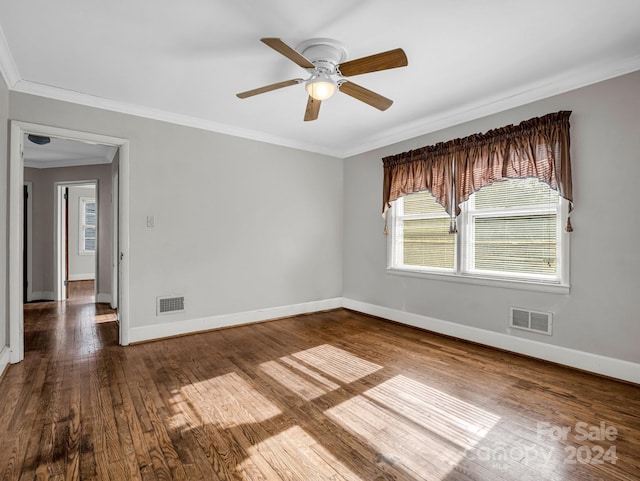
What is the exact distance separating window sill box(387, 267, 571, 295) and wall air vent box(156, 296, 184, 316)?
280 cm

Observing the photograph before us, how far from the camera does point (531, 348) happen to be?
3170 mm

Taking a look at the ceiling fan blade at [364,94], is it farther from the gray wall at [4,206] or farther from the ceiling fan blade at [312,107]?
the gray wall at [4,206]

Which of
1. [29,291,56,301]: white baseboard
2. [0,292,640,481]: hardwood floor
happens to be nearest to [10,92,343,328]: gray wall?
[0,292,640,481]: hardwood floor

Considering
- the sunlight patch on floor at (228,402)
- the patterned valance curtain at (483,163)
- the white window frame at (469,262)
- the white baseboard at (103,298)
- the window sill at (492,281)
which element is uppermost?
the patterned valance curtain at (483,163)

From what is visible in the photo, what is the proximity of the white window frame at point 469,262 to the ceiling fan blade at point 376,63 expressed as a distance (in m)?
2.05

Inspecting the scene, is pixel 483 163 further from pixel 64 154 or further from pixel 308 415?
pixel 64 154

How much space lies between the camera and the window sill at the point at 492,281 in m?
3.04

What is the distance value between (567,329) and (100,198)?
704 cm

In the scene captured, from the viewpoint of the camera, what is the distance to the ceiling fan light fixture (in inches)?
96.3

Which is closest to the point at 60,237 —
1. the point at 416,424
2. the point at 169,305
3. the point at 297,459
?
the point at 169,305

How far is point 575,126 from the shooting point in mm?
2918

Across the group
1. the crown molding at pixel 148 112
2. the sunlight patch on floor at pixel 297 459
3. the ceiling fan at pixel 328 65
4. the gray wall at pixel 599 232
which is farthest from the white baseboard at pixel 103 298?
the gray wall at pixel 599 232

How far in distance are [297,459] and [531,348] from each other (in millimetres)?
2613

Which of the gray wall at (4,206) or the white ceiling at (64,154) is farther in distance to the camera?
the white ceiling at (64,154)
